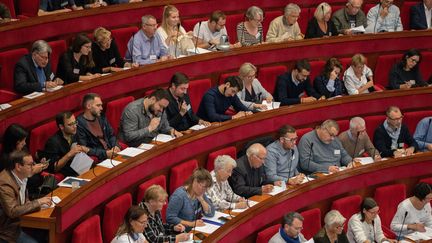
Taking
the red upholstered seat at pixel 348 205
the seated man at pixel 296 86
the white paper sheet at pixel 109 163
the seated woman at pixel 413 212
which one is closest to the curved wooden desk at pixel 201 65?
the seated man at pixel 296 86

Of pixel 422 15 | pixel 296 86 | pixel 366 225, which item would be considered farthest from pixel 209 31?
pixel 422 15

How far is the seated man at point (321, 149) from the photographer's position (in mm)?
3543

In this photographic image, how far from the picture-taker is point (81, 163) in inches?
114

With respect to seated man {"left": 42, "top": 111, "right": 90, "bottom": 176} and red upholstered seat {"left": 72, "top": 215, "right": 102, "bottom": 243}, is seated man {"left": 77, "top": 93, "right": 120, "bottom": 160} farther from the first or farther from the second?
red upholstered seat {"left": 72, "top": 215, "right": 102, "bottom": 243}

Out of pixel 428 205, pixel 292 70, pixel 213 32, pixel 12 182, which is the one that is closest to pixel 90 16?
pixel 213 32

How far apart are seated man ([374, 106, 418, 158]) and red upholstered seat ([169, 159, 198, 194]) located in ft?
2.96

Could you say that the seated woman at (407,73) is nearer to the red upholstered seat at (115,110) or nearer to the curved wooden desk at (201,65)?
the curved wooden desk at (201,65)

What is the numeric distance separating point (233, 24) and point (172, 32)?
48 cm

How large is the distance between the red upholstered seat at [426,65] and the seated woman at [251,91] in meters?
0.90

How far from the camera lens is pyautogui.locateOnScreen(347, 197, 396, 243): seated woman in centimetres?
334

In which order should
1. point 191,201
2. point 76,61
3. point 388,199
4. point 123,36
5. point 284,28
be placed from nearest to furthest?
1. point 191,201
2. point 76,61
3. point 388,199
4. point 123,36
5. point 284,28

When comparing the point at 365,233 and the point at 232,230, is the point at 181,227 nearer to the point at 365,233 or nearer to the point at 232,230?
the point at 232,230

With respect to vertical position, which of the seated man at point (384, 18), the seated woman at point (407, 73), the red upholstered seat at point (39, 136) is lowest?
the seated woman at point (407, 73)

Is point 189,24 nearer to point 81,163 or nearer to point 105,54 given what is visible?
point 105,54
